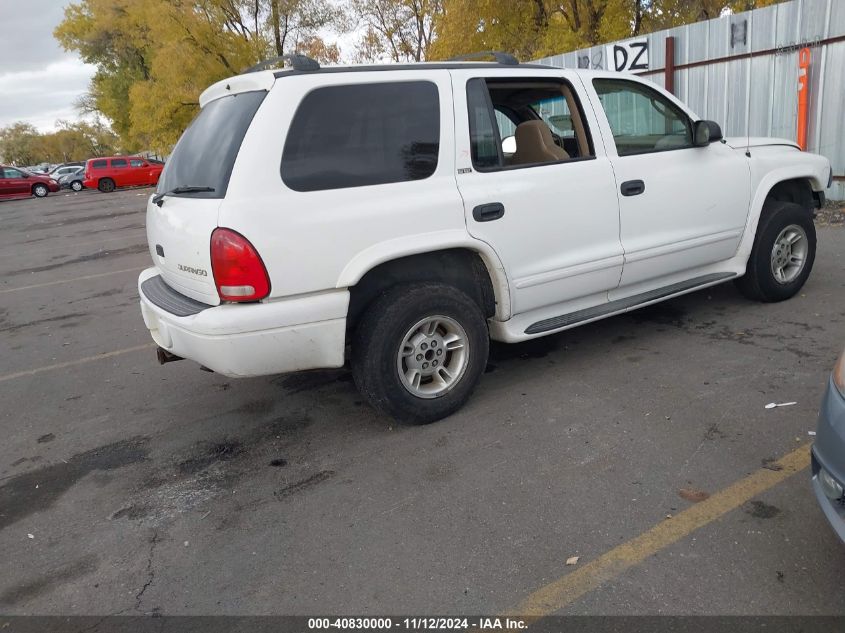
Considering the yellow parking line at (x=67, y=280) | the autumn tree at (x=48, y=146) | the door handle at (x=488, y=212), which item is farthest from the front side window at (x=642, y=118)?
the autumn tree at (x=48, y=146)

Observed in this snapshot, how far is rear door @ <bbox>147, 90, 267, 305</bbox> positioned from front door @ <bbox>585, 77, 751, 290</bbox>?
234cm

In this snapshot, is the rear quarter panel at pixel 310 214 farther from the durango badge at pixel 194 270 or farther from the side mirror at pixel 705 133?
the side mirror at pixel 705 133

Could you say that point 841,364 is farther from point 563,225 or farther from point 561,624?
point 563,225

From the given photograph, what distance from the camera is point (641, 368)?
4.36 meters

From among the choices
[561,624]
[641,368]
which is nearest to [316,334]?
[561,624]

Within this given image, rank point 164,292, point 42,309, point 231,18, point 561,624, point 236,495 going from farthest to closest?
point 231,18
point 42,309
point 164,292
point 236,495
point 561,624

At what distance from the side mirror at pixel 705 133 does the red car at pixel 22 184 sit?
116 ft

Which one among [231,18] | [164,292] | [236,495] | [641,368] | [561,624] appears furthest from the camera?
[231,18]

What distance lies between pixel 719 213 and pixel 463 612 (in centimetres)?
362

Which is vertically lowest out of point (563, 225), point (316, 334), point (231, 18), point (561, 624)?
point (561, 624)

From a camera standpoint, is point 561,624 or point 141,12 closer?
point 561,624

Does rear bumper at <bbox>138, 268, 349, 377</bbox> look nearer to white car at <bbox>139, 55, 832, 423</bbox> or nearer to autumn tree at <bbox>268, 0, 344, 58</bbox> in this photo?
white car at <bbox>139, 55, 832, 423</bbox>

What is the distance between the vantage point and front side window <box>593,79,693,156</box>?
14.5 feet

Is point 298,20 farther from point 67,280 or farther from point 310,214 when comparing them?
point 310,214
